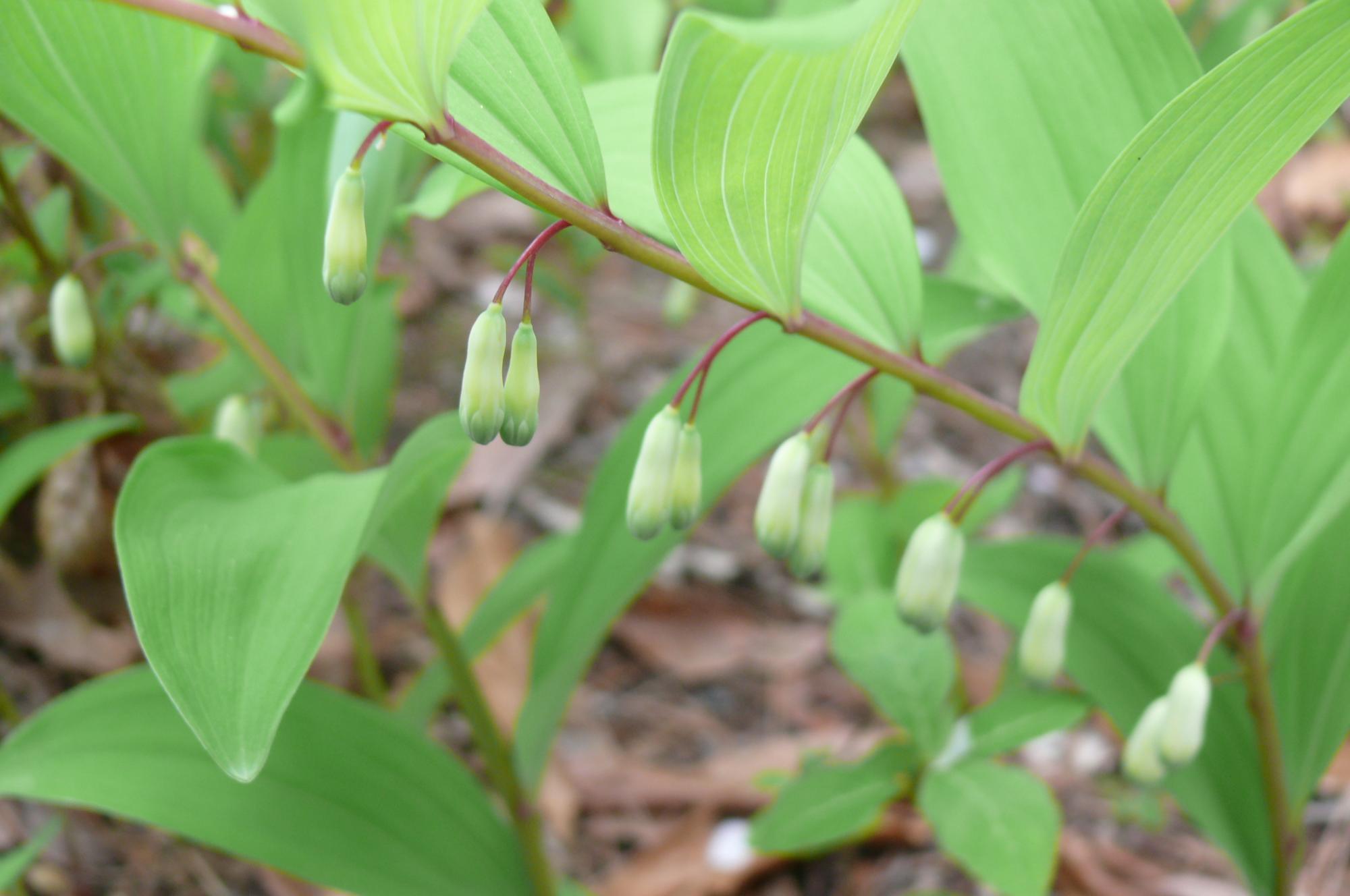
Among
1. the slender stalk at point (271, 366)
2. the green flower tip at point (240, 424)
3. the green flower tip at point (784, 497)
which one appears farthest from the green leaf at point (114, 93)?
the green flower tip at point (784, 497)

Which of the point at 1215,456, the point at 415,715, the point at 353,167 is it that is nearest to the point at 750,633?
the point at 415,715

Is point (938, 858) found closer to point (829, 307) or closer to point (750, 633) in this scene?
point (750, 633)

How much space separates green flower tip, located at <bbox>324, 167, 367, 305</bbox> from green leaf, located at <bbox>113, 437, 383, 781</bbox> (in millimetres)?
251

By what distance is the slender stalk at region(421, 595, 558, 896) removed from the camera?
1.41m

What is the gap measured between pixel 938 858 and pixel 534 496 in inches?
54.2

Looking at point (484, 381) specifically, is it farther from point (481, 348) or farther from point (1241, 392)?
point (1241, 392)

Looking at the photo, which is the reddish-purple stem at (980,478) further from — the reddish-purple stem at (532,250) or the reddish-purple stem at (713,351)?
the reddish-purple stem at (532,250)

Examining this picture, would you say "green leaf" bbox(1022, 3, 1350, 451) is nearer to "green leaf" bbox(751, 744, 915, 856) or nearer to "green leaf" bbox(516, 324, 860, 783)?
"green leaf" bbox(516, 324, 860, 783)

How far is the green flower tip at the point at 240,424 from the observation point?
1.42 metres

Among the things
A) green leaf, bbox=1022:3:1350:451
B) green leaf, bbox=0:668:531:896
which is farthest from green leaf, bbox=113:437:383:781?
green leaf, bbox=1022:3:1350:451

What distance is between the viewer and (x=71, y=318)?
1.36 meters

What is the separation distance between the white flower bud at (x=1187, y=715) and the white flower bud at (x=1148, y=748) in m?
0.02

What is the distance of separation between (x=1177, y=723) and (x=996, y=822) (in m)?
0.28

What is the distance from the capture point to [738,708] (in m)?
2.37
